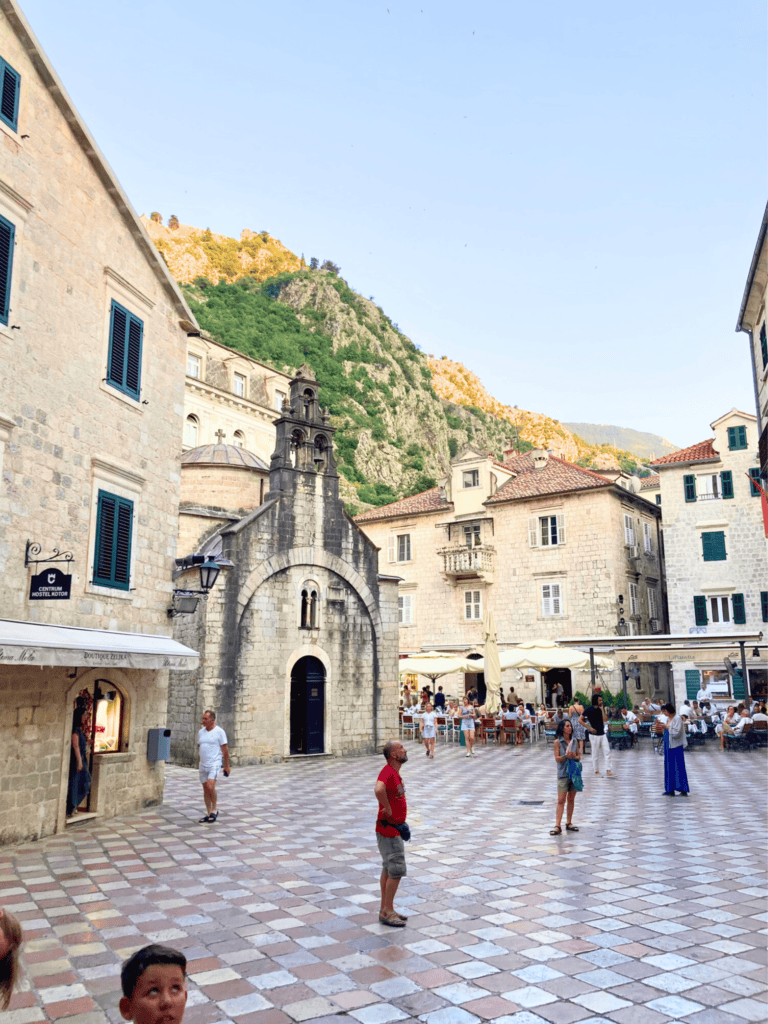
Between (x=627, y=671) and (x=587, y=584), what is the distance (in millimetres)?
4214

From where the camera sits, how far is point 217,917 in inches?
275

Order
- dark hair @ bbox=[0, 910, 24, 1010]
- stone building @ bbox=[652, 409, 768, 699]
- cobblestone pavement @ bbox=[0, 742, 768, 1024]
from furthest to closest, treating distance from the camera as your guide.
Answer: stone building @ bbox=[652, 409, 768, 699] → cobblestone pavement @ bbox=[0, 742, 768, 1024] → dark hair @ bbox=[0, 910, 24, 1010]

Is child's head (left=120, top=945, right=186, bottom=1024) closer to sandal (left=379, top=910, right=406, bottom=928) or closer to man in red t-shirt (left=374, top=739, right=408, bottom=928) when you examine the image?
man in red t-shirt (left=374, top=739, right=408, bottom=928)

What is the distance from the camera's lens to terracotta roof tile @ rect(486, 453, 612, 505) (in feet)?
109

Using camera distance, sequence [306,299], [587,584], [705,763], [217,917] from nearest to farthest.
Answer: [217,917]
[705,763]
[587,584]
[306,299]

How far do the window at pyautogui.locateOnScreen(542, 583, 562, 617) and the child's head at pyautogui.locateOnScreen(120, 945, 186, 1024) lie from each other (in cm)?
3194

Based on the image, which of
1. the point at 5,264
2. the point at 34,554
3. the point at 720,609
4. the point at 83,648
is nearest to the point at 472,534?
the point at 720,609

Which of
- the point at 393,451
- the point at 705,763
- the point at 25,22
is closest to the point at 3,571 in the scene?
the point at 25,22

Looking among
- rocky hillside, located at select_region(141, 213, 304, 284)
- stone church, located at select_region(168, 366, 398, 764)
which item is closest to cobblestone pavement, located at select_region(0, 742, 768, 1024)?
stone church, located at select_region(168, 366, 398, 764)

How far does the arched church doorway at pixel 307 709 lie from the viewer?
20.9 m

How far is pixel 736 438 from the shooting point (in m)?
32.9

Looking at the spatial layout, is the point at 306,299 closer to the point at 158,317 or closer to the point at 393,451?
the point at 393,451

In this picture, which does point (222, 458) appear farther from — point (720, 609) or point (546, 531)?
point (720, 609)

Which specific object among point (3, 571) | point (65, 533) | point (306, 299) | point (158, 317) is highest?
point (306, 299)
